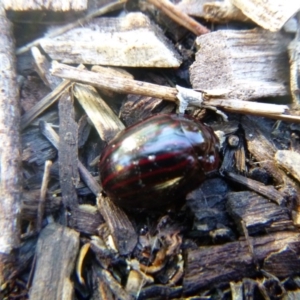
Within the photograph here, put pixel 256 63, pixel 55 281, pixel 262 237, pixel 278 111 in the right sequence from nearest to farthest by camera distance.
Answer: pixel 55 281
pixel 262 237
pixel 278 111
pixel 256 63

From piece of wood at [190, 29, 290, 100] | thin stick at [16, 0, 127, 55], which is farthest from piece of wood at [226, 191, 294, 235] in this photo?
thin stick at [16, 0, 127, 55]

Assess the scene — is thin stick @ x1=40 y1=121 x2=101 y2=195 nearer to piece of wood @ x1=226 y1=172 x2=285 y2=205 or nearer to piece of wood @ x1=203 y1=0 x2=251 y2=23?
piece of wood @ x1=226 y1=172 x2=285 y2=205

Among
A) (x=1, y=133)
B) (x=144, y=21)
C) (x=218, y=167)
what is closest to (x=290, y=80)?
(x=218, y=167)

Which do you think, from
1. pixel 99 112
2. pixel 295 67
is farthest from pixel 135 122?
pixel 295 67

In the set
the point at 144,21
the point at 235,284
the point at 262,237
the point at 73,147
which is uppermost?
the point at 144,21

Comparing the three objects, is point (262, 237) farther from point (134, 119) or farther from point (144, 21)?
point (144, 21)
